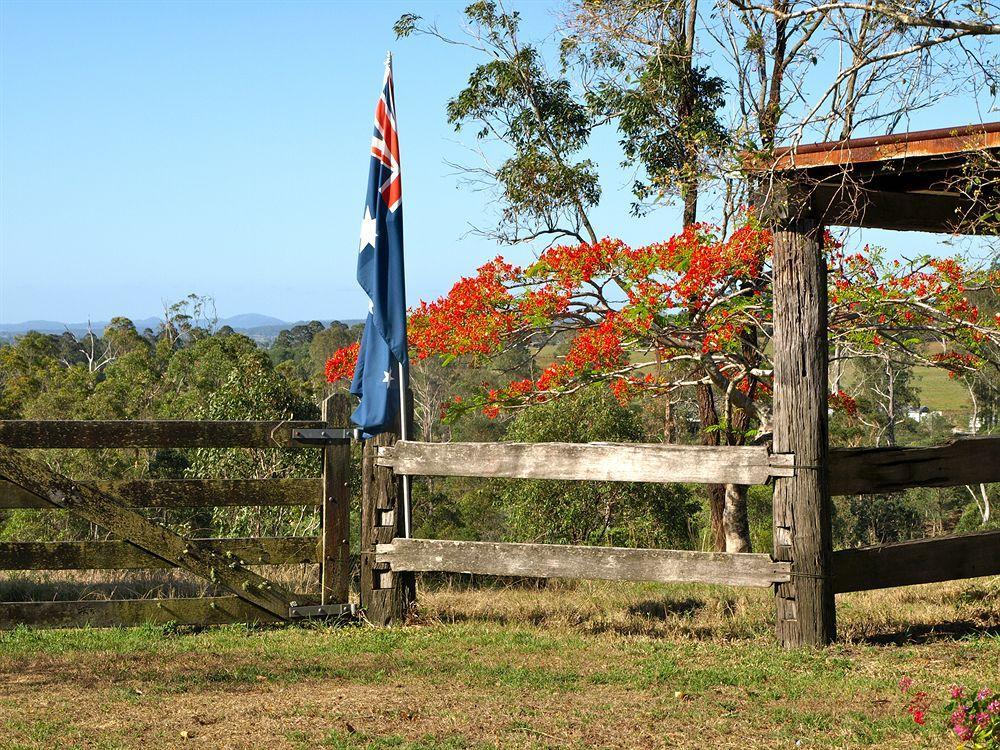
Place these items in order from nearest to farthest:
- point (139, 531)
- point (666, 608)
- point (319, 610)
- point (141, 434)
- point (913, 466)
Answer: point (913, 466) → point (139, 531) → point (141, 434) → point (319, 610) → point (666, 608)

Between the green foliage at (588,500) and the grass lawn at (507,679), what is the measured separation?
631 cm

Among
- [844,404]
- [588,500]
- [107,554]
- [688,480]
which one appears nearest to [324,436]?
[107,554]

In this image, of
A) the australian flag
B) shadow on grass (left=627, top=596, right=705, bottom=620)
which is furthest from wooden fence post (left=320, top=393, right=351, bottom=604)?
shadow on grass (left=627, top=596, right=705, bottom=620)

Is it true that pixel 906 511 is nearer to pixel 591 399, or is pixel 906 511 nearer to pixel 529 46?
pixel 591 399

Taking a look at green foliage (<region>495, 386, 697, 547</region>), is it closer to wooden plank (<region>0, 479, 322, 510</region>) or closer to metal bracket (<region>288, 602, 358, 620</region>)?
metal bracket (<region>288, 602, 358, 620</region>)

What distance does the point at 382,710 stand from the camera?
5656 millimetres

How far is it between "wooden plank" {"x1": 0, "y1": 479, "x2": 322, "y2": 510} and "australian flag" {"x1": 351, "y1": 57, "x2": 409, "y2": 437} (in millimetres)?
1019

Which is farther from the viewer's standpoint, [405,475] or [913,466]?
[405,475]

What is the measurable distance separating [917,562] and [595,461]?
2403 mm

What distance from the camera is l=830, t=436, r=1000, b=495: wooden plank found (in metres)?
7.19

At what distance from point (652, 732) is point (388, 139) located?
5212mm

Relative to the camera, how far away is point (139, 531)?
7.48 meters

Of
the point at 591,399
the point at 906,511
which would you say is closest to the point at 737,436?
the point at 591,399

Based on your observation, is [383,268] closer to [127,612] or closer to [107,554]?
[107,554]
